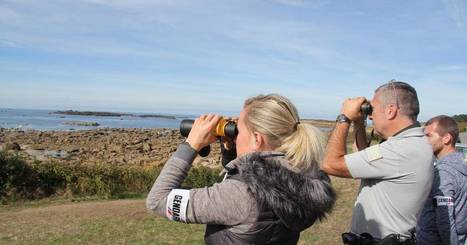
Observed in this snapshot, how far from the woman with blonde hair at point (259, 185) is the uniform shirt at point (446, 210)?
1474mm

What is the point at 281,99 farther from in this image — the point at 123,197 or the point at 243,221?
the point at 123,197

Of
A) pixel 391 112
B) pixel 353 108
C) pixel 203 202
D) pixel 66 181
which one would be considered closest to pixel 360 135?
pixel 353 108

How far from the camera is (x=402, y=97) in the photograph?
267 cm

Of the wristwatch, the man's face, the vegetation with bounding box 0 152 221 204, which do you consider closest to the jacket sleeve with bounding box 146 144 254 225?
the wristwatch

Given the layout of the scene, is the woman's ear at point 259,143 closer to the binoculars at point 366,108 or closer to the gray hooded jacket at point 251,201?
the gray hooded jacket at point 251,201

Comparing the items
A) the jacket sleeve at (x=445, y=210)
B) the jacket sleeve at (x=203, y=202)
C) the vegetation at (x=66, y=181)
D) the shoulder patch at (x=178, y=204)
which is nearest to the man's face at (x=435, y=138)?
the jacket sleeve at (x=445, y=210)

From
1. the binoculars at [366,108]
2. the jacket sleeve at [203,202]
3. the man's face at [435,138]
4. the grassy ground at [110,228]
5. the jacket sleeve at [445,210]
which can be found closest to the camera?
the jacket sleeve at [203,202]

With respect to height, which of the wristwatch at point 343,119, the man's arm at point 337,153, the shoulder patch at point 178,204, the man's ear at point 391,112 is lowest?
the shoulder patch at point 178,204

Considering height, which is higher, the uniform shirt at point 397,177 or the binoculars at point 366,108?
the binoculars at point 366,108

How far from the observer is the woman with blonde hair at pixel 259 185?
184 centimetres

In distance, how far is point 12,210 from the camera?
1110 cm

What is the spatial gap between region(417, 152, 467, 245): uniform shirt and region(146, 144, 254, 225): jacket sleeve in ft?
6.12

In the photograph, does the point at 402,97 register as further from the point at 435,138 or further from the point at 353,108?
the point at 435,138

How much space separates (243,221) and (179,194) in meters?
0.30
